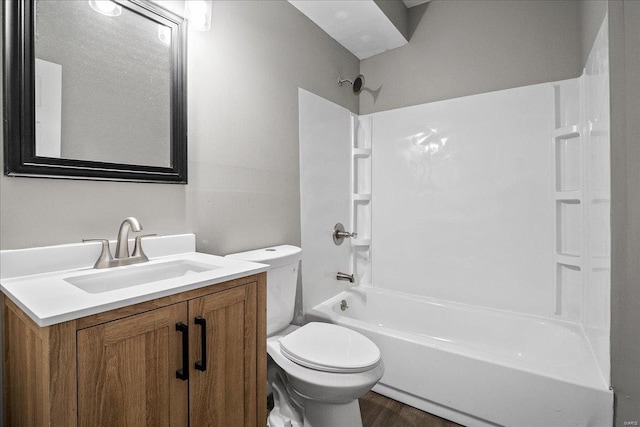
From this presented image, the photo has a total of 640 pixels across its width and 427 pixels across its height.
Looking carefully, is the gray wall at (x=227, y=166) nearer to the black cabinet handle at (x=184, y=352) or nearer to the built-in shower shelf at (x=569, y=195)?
the black cabinet handle at (x=184, y=352)

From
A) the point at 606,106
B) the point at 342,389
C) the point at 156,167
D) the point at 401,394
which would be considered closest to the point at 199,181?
the point at 156,167

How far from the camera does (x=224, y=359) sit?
1002mm

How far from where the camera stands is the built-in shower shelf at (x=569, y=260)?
1.86 m

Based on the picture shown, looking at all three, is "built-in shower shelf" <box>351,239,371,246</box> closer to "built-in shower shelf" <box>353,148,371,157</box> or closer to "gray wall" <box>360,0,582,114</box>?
"built-in shower shelf" <box>353,148,371,157</box>

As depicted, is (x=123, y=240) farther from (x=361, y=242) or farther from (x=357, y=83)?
(x=357, y=83)

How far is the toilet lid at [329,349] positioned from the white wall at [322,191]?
0.53 m

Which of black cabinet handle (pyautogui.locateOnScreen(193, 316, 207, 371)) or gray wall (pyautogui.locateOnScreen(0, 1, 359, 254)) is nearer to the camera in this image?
black cabinet handle (pyautogui.locateOnScreen(193, 316, 207, 371))

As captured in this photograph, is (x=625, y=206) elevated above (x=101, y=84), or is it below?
below

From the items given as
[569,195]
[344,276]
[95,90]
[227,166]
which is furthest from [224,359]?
[569,195]

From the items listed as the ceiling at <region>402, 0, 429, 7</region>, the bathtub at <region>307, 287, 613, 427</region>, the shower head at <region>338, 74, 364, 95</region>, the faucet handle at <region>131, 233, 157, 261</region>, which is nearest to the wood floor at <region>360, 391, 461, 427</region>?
the bathtub at <region>307, 287, 613, 427</region>

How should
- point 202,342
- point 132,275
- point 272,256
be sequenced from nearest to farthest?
point 202,342 < point 132,275 < point 272,256

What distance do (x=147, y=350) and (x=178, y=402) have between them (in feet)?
0.63

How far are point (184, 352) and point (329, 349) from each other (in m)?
0.73

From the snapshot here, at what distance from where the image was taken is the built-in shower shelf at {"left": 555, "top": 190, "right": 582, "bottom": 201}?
72.8 inches
